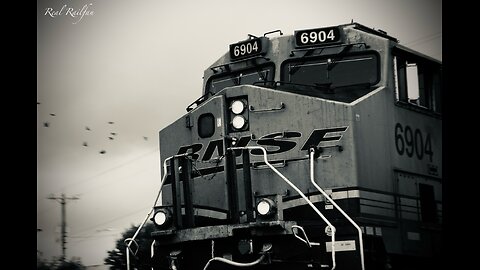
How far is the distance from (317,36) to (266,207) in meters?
2.29

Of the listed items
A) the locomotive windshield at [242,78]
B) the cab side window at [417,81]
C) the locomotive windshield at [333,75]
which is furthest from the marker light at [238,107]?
the cab side window at [417,81]

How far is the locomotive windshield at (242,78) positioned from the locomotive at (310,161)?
19mm

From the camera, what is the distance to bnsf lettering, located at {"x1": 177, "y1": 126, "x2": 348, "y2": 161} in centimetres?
845

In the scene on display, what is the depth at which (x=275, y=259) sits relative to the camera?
7.85 meters

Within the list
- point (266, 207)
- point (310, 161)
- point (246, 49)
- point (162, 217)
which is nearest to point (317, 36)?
point (246, 49)

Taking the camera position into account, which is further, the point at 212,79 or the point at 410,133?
the point at 212,79

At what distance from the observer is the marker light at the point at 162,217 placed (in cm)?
831

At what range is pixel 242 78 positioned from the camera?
980 cm

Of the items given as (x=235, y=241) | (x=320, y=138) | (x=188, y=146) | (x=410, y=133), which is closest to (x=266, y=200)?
(x=235, y=241)

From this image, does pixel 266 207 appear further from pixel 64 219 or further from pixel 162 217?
pixel 64 219

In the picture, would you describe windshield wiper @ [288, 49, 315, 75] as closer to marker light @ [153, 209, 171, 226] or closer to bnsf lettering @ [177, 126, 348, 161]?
bnsf lettering @ [177, 126, 348, 161]
